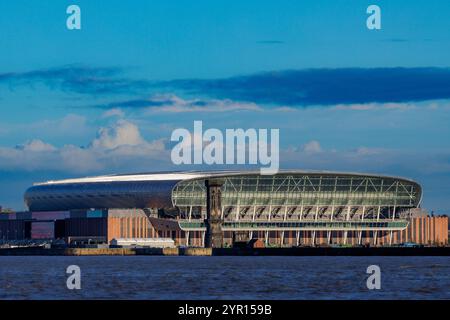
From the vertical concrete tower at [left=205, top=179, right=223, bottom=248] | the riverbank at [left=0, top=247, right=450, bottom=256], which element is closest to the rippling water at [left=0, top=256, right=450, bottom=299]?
the riverbank at [left=0, top=247, right=450, bottom=256]

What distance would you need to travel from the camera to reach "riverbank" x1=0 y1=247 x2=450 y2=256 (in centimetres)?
Result: 17400

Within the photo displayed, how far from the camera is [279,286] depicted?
75.8 m

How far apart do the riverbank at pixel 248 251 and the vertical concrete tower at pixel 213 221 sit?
4666 millimetres

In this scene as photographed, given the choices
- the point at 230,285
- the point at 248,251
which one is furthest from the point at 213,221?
the point at 230,285

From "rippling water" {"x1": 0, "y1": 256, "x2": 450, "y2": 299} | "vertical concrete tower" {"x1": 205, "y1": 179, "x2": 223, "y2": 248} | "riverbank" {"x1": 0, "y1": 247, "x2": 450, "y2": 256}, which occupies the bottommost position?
"rippling water" {"x1": 0, "y1": 256, "x2": 450, "y2": 299}

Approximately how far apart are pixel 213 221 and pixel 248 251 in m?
15.1

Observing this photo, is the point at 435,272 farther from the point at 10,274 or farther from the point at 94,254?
the point at 94,254

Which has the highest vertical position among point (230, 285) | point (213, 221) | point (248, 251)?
point (213, 221)

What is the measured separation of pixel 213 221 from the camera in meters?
194

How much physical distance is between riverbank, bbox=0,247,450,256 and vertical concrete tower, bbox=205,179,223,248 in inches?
184

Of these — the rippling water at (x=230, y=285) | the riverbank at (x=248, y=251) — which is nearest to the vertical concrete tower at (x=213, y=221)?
the riverbank at (x=248, y=251)

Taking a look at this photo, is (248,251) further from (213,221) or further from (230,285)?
(230,285)

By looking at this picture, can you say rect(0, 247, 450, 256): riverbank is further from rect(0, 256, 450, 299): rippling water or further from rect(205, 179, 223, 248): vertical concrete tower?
rect(0, 256, 450, 299): rippling water
